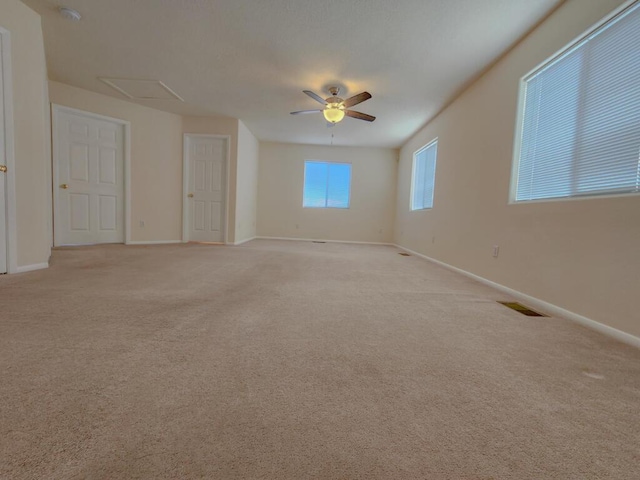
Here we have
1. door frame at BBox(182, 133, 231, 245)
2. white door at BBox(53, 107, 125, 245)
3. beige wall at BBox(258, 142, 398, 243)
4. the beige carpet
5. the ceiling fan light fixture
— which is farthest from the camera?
beige wall at BBox(258, 142, 398, 243)

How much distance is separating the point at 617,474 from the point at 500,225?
2598 millimetres

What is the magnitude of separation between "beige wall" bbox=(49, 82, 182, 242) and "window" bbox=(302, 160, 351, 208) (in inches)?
126

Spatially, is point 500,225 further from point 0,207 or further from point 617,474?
point 0,207

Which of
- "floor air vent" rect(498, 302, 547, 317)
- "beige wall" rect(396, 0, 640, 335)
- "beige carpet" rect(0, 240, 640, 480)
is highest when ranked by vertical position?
"beige wall" rect(396, 0, 640, 335)

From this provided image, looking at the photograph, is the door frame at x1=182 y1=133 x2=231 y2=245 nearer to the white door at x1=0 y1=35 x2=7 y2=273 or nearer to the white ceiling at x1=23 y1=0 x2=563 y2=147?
the white ceiling at x1=23 y1=0 x2=563 y2=147

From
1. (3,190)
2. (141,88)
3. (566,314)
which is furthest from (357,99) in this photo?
(3,190)

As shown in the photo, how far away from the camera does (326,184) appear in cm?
769

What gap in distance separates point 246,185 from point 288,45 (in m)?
3.80

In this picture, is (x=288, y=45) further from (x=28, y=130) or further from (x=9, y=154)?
(x=9, y=154)

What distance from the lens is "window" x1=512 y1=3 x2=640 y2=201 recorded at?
1.79 meters

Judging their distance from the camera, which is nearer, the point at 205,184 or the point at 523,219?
the point at 523,219

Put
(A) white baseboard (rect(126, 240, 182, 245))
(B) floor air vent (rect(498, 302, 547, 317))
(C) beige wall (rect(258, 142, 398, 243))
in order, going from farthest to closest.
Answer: (C) beige wall (rect(258, 142, 398, 243))
(A) white baseboard (rect(126, 240, 182, 245))
(B) floor air vent (rect(498, 302, 547, 317))

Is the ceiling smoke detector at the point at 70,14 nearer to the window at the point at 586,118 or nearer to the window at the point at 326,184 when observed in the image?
the window at the point at 586,118

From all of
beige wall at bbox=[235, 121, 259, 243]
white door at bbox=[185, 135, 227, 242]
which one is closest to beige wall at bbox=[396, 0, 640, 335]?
beige wall at bbox=[235, 121, 259, 243]
